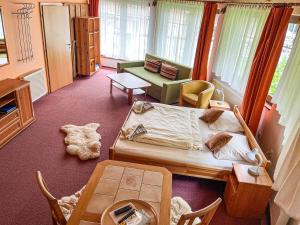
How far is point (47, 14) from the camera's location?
460cm

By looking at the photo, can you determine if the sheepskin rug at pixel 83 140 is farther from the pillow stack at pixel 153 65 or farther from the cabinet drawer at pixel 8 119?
the pillow stack at pixel 153 65

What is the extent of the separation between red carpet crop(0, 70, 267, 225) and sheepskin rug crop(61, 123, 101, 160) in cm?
9

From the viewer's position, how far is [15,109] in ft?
11.3

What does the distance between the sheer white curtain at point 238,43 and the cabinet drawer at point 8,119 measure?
3.70 metres

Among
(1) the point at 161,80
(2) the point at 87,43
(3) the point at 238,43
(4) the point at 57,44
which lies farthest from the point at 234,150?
(2) the point at 87,43

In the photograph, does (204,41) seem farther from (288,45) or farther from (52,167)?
(52,167)

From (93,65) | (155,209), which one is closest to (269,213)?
(155,209)

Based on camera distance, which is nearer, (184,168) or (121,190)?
(121,190)

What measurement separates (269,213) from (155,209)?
165 centimetres

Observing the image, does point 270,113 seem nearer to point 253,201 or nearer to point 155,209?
point 253,201

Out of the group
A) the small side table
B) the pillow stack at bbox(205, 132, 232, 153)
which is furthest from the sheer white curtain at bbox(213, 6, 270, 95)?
the pillow stack at bbox(205, 132, 232, 153)

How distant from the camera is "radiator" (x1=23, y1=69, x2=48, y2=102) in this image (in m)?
4.25

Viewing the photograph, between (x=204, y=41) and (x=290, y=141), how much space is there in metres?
3.42

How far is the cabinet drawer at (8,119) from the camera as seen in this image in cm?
323
